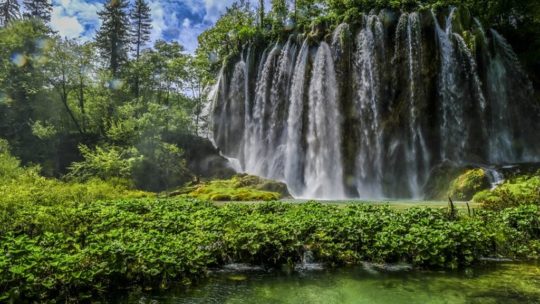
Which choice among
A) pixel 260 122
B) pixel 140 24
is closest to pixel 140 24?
pixel 140 24

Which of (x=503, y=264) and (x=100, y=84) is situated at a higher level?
(x=100, y=84)

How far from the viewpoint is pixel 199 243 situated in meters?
6.82

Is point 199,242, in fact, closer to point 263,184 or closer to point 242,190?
point 242,190

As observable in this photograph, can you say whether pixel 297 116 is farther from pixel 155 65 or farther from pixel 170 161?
pixel 155 65

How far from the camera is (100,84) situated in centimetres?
4181

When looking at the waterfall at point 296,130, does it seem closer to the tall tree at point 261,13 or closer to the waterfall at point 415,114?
the waterfall at point 415,114

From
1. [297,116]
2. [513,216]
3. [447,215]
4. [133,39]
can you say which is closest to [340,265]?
[447,215]

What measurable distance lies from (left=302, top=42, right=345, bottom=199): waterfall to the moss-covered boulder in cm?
411

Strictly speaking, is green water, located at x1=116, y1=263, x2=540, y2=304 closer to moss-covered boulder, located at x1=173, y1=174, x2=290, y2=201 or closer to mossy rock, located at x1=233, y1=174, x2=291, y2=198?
moss-covered boulder, located at x1=173, y1=174, x2=290, y2=201

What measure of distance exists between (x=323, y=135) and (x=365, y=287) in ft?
80.6

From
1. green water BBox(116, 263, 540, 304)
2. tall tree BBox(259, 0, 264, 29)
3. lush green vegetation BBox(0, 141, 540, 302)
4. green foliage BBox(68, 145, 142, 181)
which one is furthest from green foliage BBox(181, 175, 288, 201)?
tall tree BBox(259, 0, 264, 29)

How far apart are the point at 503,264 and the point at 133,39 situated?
60.2 m

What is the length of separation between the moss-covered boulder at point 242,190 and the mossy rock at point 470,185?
9366 mm

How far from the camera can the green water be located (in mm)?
5441
